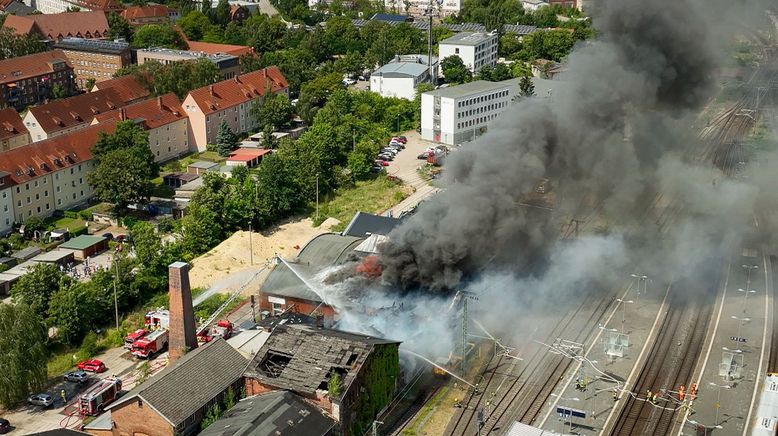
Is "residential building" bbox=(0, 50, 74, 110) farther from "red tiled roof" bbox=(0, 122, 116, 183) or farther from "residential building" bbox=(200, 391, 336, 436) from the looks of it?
"residential building" bbox=(200, 391, 336, 436)

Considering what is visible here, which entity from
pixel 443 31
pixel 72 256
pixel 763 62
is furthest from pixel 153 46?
pixel 763 62

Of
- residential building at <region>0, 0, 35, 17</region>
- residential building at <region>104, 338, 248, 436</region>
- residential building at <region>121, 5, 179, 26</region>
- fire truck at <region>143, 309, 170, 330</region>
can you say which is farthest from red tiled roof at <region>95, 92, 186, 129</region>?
residential building at <region>0, 0, 35, 17</region>

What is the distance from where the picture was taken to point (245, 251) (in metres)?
43.2

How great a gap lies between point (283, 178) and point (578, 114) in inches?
703

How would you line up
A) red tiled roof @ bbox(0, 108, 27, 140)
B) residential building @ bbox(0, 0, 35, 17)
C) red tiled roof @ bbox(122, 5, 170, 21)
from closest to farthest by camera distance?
red tiled roof @ bbox(0, 108, 27, 140)
red tiled roof @ bbox(122, 5, 170, 21)
residential building @ bbox(0, 0, 35, 17)

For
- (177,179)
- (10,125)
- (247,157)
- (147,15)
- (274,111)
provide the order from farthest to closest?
(147,15)
(274,111)
(10,125)
(247,157)
(177,179)

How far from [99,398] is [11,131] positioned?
33.4 m

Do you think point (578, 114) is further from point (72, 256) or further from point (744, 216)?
point (72, 256)

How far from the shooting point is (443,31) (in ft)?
303

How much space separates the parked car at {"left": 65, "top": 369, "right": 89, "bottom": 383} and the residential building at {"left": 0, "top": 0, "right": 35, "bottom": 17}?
3320 inches

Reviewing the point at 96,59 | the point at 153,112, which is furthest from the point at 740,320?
the point at 96,59

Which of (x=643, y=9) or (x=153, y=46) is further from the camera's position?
(x=153, y=46)

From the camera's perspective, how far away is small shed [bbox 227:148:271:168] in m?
56.4

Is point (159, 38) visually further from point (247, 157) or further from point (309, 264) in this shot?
point (309, 264)
